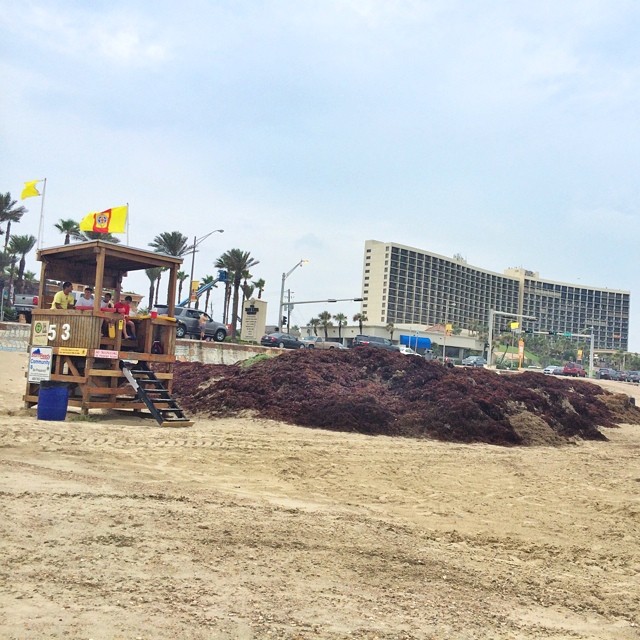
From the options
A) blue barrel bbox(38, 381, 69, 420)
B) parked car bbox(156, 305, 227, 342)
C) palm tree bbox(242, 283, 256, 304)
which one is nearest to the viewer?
blue barrel bbox(38, 381, 69, 420)

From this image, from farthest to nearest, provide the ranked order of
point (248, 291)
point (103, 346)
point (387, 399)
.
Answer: point (248, 291) → point (387, 399) → point (103, 346)

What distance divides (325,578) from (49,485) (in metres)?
3.10

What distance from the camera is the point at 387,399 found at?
15672 millimetres

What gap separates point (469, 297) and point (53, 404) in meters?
165

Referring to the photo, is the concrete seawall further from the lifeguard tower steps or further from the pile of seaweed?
the lifeguard tower steps

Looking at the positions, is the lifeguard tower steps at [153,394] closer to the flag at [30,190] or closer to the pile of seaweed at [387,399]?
the pile of seaweed at [387,399]

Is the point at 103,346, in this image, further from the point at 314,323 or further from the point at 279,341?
the point at 314,323

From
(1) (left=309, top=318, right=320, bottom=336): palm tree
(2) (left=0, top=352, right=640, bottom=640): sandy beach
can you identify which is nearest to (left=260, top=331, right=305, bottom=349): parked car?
(2) (left=0, top=352, right=640, bottom=640): sandy beach

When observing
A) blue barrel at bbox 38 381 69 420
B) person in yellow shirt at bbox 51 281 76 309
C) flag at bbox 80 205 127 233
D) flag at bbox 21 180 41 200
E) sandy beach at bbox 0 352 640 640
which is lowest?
sandy beach at bbox 0 352 640 640

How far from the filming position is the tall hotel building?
153 meters

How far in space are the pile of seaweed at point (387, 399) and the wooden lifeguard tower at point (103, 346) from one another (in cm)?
200

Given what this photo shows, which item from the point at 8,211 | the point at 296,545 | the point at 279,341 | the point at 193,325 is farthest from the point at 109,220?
the point at 8,211

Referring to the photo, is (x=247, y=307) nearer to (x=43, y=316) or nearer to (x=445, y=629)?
(x=43, y=316)

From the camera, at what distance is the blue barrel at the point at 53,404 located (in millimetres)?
11703
